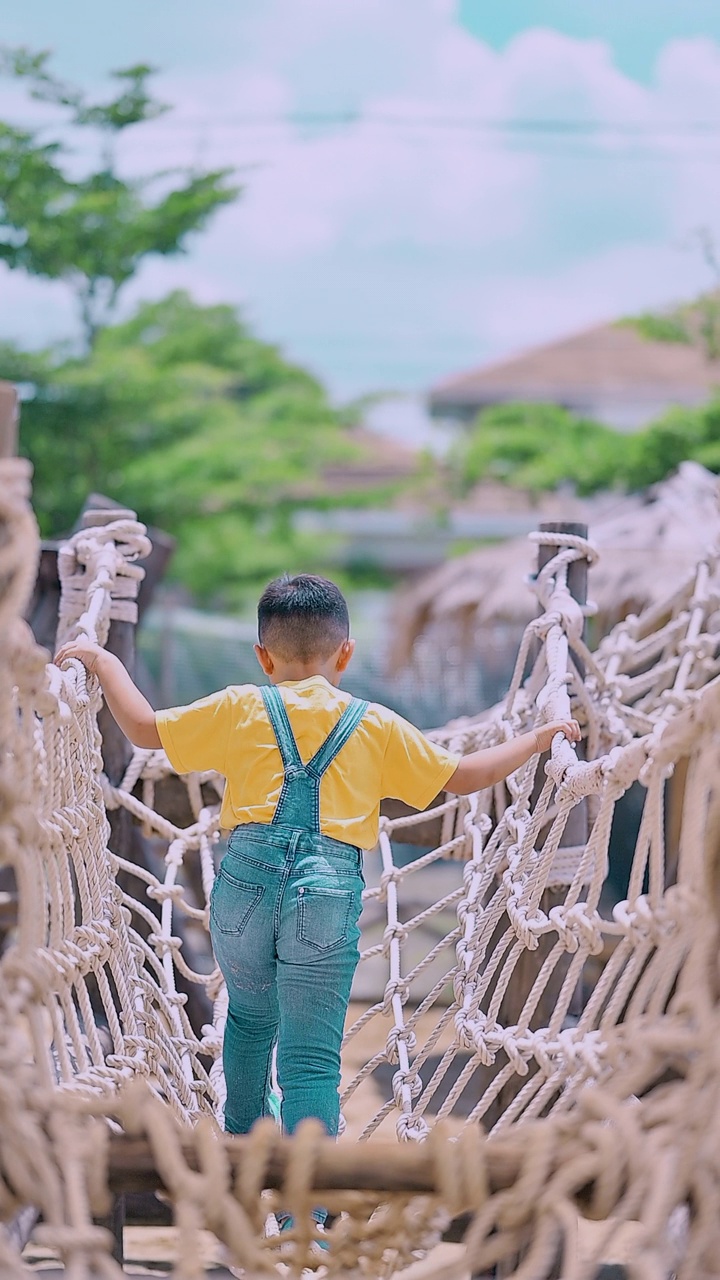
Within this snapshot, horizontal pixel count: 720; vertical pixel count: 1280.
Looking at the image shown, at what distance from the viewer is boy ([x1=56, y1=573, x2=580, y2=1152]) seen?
50.3 inches

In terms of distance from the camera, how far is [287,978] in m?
1.28

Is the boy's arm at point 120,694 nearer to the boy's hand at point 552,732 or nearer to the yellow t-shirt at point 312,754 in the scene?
the yellow t-shirt at point 312,754

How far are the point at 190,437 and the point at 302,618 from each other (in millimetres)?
7972

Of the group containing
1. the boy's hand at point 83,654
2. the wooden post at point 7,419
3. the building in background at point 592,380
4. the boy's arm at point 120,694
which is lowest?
the boy's arm at point 120,694

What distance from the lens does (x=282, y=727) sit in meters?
1.31

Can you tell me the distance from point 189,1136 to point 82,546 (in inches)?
41.7

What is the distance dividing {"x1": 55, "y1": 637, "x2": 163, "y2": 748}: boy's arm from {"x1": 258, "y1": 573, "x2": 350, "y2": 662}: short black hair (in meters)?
0.15

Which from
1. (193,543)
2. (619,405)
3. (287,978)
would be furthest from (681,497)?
(619,405)

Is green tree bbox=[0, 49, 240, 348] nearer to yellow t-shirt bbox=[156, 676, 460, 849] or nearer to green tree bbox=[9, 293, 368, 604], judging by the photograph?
green tree bbox=[9, 293, 368, 604]

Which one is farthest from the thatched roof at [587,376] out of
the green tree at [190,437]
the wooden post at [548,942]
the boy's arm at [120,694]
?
the boy's arm at [120,694]

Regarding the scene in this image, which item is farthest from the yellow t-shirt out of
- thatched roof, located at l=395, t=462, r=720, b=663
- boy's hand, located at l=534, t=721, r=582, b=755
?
thatched roof, located at l=395, t=462, r=720, b=663

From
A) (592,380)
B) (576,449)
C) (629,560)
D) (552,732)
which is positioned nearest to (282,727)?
(552,732)

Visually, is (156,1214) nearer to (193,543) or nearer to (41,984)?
(41,984)

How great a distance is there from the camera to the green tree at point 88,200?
759 cm
